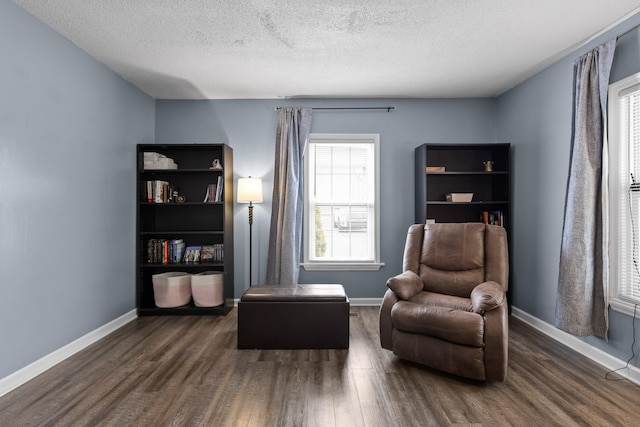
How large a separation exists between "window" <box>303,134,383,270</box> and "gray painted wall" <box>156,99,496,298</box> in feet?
0.55

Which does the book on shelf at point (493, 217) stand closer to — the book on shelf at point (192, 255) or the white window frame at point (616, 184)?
the white window frame at point (616, 184)

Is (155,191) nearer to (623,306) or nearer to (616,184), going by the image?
(616,184)

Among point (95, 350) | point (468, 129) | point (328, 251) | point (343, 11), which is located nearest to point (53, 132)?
point (95, 350)

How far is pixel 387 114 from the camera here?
15.2 ft

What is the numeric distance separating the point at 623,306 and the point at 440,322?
140cm

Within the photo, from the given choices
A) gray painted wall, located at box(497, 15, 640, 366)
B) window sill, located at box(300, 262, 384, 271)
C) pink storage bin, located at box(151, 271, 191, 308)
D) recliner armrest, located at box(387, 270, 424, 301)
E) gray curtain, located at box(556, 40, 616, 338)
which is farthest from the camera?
window sill, located at box(300, 262, 384, 271)

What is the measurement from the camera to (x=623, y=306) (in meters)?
2.67

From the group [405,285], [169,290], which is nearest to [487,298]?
[405,285]

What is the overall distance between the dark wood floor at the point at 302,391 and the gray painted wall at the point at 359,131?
1458 mm

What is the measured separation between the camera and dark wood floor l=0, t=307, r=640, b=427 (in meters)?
Result: 2.09

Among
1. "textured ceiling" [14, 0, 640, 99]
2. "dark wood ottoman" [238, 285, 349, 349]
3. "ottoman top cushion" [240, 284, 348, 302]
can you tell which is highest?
"textured ceiling" [14, 0, 640, 99]

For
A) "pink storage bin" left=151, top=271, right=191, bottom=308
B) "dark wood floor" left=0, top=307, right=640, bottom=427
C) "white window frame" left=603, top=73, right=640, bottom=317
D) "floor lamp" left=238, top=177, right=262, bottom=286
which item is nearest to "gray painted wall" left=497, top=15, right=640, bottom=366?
"white window frame" left=603, top=73, right=640, bottom=317

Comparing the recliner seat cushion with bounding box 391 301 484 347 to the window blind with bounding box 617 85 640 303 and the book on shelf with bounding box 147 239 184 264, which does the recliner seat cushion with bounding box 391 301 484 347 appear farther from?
the book on shelf with bounding box 147 239 184 264

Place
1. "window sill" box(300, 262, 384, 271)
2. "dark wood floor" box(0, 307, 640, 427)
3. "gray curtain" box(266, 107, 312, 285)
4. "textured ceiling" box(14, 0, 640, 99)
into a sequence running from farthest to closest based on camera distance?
"window sill" box(300, 262, 384, 271) → "gray curtain" box(266, 107, 312, 285) → "textured ceiling" box(14, 0, 640, 99) → "dark wood floor" box(0, 307, 640, 427)
